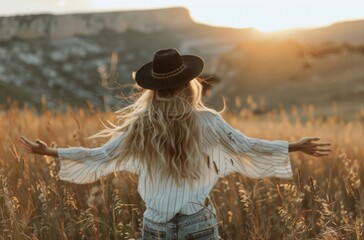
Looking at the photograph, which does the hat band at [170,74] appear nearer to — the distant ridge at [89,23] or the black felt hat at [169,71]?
the black felt hat at [169,71]

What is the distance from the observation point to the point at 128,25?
149125mm

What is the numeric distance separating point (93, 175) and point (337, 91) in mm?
35012

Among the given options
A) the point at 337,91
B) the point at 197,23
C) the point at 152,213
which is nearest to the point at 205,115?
the point at 152,213

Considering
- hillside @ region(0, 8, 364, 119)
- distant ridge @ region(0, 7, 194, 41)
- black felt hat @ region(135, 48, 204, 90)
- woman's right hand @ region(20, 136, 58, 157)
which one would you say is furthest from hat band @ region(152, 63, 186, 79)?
distant ridge @ region(0, 7, 194, 41)

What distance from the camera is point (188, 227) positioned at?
8.75 ft

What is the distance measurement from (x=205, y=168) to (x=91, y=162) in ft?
2.24

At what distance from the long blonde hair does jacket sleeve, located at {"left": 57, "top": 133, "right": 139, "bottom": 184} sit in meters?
0.14

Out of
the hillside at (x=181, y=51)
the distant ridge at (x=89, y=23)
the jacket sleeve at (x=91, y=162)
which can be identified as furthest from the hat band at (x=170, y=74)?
the distant ridge at (x=89, y=23)

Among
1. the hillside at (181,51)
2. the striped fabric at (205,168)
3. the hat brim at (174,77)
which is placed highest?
the hillside at (181,51)

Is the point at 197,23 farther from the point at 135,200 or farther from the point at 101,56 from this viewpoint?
the point at 135,200

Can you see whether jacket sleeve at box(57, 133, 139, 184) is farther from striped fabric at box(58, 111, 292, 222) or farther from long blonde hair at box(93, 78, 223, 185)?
long blonde hair at box(93, 78, 223, 185)

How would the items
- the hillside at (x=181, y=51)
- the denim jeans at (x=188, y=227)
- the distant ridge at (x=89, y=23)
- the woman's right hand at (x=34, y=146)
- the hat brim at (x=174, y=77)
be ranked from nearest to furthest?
the denim jeans at (x=188, y=227) < the hat brim at (x=174, y=77) < the woman's right hand at (x=34, y=146) < the hillside at (x=181, y=51) < the distant ridge at (x=89, y=23)

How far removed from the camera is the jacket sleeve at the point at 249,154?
2.84m

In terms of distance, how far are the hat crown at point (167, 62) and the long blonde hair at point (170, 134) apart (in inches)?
4.4
